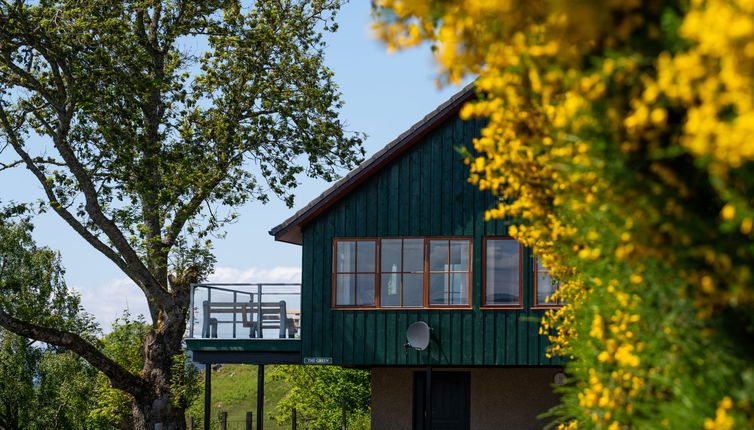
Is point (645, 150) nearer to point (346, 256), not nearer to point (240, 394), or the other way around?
point (346, 256)

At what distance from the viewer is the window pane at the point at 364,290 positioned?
1828 centimetres

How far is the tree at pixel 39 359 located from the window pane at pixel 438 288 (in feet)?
62.4

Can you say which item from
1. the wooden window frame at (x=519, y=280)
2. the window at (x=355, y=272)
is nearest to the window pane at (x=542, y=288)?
the wooden window frame at (x=519, y=280)

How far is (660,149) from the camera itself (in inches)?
160

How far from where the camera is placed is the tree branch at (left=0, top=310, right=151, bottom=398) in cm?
2303

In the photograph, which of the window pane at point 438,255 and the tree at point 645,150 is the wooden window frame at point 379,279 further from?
the tree at point 645,150

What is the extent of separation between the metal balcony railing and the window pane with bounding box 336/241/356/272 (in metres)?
1.00

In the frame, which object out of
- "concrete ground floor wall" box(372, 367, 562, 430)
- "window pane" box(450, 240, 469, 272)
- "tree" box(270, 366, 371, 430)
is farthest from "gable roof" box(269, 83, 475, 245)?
"tree" box(270, 366, 371, 430)

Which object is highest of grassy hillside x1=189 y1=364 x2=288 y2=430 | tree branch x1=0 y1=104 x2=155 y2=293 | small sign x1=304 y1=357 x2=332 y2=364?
tree branch x1=0 y1=104 x2=155 y2=293

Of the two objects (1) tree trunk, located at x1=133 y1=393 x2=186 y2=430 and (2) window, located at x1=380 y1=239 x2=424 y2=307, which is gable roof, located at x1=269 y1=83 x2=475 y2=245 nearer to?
(2) window, located at x1=380 y1=239 x2=424 y2=307

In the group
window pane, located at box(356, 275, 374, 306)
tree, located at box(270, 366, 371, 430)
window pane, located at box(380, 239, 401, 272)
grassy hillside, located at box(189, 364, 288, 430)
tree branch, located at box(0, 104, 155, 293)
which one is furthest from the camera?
grassy hillside, located at box(189, 364, 288, 430)

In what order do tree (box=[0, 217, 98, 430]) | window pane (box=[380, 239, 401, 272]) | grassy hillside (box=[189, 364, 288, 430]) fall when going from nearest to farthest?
1. window pane (box=[380, 239, 401, 272])
2. tree (box=[0, 217, 98, 430])
3. grassy hillside (box=[189, 364, 288, 430])

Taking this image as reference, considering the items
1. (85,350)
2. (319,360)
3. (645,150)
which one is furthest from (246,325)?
(645,150)

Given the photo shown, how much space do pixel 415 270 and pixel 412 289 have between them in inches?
13.9
